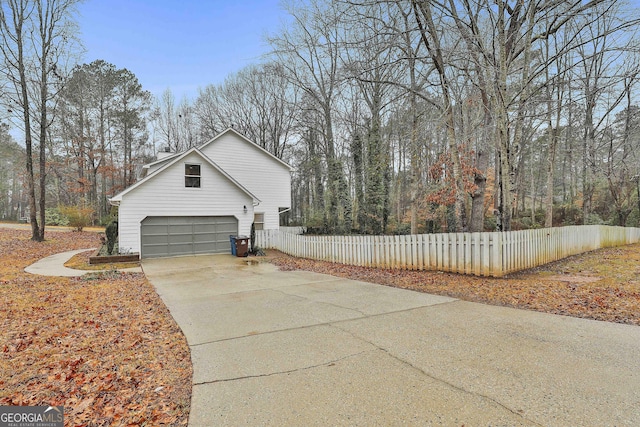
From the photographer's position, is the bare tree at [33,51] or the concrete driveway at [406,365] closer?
the concrete driveway at [406,365]

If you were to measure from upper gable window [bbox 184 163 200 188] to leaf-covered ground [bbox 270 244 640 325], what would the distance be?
770 cm

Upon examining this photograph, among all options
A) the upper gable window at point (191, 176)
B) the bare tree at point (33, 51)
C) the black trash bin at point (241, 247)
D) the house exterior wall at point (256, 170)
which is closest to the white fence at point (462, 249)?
the black trash bin at point (241, 247)

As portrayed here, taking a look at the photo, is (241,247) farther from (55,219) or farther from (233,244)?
(55,219)

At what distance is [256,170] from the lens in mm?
20047

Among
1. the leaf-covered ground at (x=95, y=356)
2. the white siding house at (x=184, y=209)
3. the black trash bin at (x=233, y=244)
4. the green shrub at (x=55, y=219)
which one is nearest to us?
the leaf-covered ground at (x=95, y=356)

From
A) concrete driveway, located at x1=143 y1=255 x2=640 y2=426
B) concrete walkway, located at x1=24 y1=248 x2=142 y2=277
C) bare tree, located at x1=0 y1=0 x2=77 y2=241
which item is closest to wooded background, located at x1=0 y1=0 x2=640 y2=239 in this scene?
bare tree, located at x1=0 y1=0 x2=77 y2=241

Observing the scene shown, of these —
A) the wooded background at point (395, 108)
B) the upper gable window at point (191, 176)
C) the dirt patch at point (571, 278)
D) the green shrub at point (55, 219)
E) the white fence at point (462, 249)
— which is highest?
the wooded background at point (395, 108)

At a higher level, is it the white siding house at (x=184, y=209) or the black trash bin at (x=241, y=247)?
the white siding house at (x=184, y=209)

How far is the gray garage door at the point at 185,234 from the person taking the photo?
13844 mm

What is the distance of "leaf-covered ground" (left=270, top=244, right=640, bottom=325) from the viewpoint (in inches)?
203

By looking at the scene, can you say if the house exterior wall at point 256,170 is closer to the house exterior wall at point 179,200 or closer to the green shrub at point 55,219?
the house exterior wall at point 179,200

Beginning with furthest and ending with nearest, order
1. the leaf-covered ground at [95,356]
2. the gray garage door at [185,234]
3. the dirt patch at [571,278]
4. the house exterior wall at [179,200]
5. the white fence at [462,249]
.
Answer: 1. the gray garage door at [185,234]
2. the house exterior wall at [179,200]
3. the white fence at [462,249]
4. the dirt patch at [571,278]
5. the leaf-covered ground at [95,356]

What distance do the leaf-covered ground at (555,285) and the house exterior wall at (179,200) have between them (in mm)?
6885

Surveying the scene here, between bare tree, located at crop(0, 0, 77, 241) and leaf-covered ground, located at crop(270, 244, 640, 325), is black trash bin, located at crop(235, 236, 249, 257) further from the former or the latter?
bare tree, located at crop(0, 0, 77, 241)
